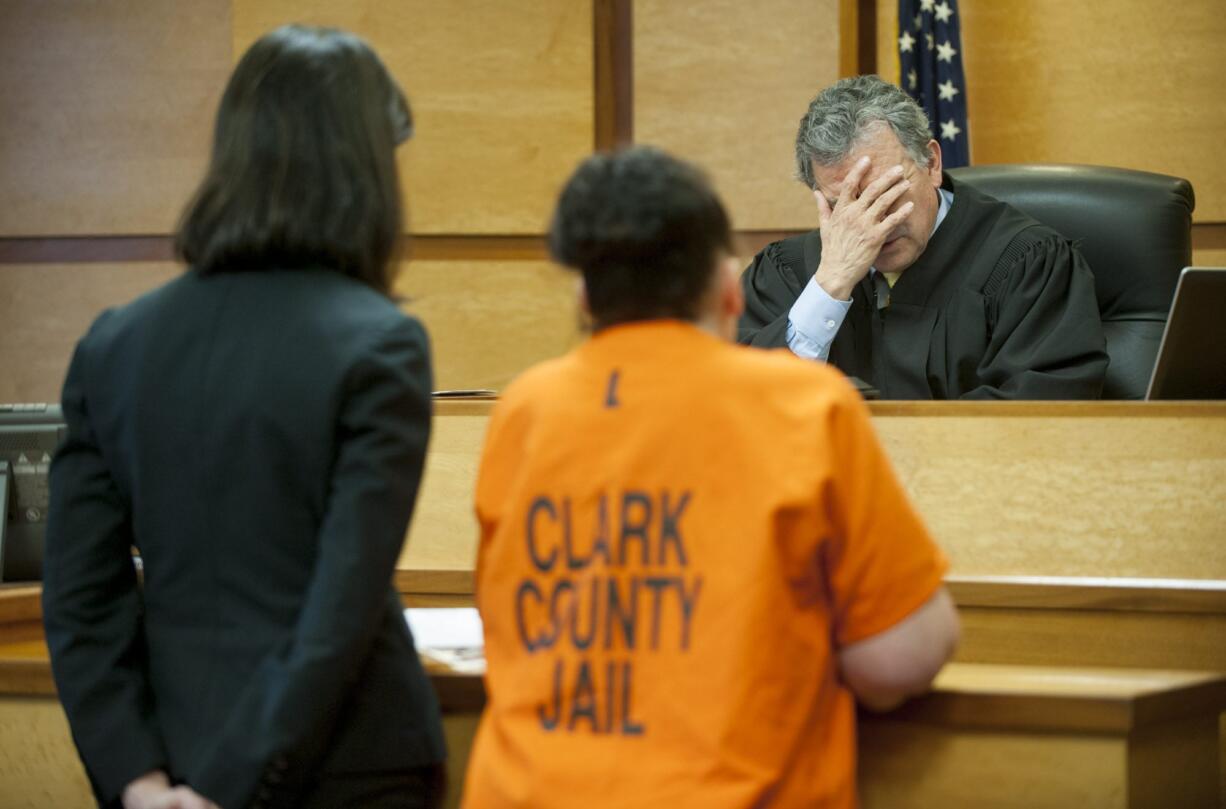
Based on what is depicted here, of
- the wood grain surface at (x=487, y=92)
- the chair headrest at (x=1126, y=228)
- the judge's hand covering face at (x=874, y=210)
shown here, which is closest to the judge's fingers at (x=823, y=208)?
the judge's hand covering face at (x=874, y=210)

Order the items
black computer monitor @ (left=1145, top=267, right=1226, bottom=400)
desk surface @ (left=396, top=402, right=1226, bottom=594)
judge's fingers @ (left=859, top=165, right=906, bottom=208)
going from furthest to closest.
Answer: judge's fingers @ (left=859, top=165, right=906, bottom=208)
black computer monitor @ (left=1145, top=267, right=1226, bottom=400)
desk surface @ (left=396, top=402, right=1226, bottom=594)

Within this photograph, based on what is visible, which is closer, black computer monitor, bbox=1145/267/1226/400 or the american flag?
black computer monitor, bbox=1145/267/1226/400

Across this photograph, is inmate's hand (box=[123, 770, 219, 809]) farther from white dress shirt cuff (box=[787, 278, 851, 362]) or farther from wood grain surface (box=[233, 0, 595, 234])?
wood grain surface (box=[233, 0, 595, 234])

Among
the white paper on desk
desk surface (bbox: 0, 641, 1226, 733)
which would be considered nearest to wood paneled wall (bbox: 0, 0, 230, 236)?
the white paper on desk

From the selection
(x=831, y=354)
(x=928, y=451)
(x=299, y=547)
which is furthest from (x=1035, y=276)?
(x=299, y=547)

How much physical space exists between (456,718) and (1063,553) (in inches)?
34.1

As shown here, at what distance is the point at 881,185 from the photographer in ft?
9.21

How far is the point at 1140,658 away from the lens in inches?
66.0

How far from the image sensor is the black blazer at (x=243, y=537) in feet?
3.83

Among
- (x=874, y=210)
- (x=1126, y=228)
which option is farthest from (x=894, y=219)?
(x=1126, y=228)

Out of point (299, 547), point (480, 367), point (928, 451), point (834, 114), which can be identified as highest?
point (834, 114)

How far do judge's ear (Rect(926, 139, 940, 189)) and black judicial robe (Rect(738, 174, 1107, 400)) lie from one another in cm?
7

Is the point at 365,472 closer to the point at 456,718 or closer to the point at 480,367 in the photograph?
the point at 456,718

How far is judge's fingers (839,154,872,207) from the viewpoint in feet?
9.25
